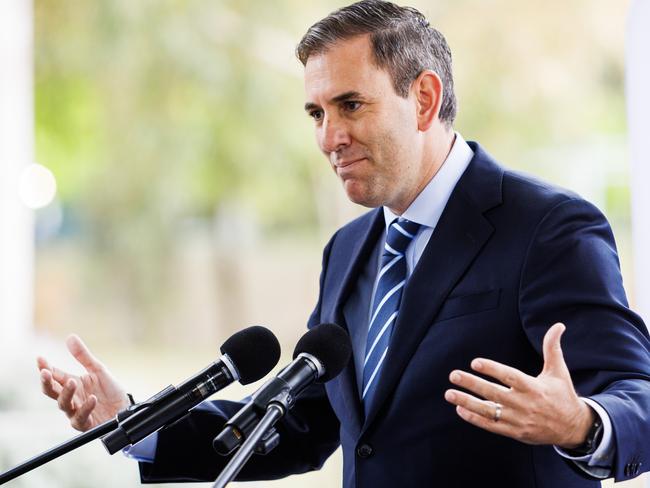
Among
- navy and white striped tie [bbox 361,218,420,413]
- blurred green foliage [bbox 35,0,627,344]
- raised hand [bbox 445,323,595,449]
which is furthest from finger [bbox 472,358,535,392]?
blurred green foliage [bbox 35,0,627,344]

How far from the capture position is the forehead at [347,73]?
1.97 meters

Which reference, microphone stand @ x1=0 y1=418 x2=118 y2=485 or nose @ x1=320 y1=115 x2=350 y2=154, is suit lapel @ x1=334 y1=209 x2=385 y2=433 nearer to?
nose @ x1=320 y1=115 x2=350 y2=154

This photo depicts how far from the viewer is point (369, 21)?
6.68 feet

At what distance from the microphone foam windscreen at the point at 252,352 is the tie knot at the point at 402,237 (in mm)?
452

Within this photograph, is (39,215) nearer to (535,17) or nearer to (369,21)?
(535,17)

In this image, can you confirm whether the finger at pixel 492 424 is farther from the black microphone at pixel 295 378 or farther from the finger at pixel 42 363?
the finger at pixel 42 363

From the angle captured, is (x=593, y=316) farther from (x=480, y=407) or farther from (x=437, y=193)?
(x=437, y=193)

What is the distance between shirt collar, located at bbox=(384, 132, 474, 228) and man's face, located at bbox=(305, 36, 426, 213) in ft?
0.14

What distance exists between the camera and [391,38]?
80.0 inches

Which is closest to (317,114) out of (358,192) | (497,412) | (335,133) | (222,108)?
(335,133)

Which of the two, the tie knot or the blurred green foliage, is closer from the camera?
the tie knot

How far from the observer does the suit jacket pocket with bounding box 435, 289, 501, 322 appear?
1.81 metres

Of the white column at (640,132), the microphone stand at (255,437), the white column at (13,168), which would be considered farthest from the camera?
the white column at (13,168)

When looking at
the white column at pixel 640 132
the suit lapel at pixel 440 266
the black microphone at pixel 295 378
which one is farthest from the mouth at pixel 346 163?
the white column at pixel 640 132
